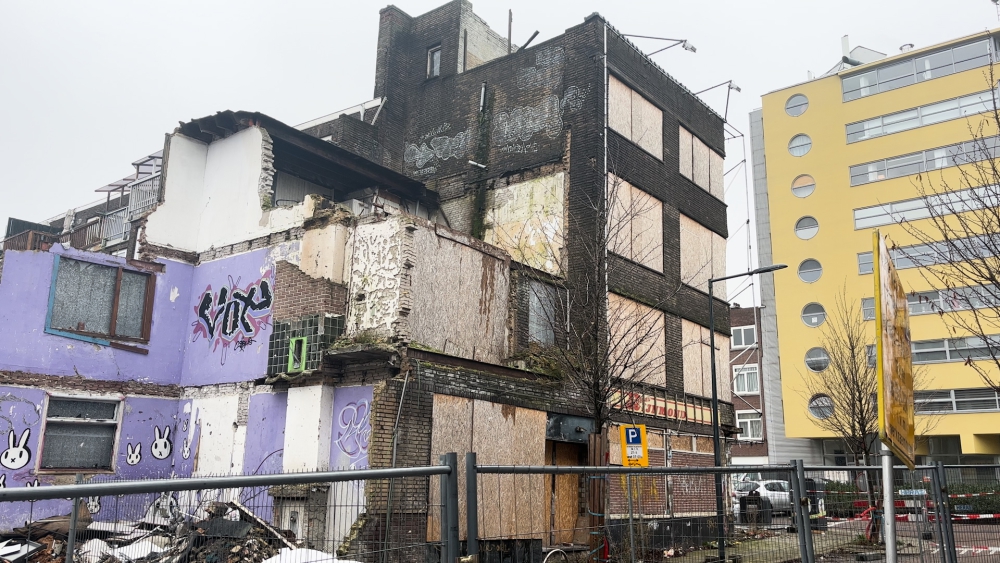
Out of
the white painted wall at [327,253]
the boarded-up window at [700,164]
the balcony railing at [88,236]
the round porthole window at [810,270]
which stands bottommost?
the white painted wall at [327,253]

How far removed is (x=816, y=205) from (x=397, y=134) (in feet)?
97.1

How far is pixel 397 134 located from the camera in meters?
25.2

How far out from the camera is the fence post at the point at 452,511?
4562 millimetres

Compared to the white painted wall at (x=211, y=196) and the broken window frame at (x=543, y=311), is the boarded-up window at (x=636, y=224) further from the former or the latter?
the white painted wall at (x=211, y=196)

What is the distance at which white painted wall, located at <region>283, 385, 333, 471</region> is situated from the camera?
580 inches

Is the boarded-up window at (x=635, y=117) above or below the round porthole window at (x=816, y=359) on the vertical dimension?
above

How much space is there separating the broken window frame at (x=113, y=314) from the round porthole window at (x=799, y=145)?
38959mm

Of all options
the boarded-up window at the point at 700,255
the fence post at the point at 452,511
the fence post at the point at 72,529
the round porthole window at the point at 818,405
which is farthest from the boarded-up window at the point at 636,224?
the round porthole window at the point at 818,405

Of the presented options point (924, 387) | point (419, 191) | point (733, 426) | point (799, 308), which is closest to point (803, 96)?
point (799, 308)

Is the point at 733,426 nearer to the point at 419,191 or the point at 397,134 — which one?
the point at 419,191

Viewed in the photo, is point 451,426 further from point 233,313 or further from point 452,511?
point 452,511

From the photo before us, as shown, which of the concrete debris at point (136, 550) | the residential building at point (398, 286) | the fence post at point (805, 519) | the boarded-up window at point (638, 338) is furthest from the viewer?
the boarded-up window at point (638, 338)

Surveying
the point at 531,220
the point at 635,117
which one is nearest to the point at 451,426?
the point at 531,220

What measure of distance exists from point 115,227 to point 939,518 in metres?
22.0
